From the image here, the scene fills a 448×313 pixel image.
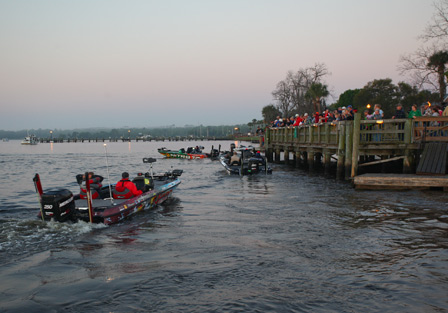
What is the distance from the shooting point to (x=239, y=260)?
26.8ft

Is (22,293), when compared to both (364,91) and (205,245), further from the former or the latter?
(364,91)

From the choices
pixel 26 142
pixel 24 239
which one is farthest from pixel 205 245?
pixel 26 142

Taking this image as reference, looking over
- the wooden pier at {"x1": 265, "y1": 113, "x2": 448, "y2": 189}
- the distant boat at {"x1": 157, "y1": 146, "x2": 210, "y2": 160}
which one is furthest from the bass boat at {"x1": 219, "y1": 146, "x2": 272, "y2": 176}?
the distant boat at {"x1": 157, "y1": 146, "x2": 210, "y2": 160}

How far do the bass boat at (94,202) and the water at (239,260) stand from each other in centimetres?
33

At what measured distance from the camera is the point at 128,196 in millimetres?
12828

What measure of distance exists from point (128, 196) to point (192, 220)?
2.39m

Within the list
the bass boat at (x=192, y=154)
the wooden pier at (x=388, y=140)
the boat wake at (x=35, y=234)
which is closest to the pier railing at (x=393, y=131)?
the wooden pier at (x=388, y=140)

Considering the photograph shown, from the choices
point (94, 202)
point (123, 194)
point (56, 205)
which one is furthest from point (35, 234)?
point (123, 194)

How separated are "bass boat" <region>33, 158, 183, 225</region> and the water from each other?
331 millimetres

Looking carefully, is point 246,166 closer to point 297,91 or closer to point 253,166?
point 253,166

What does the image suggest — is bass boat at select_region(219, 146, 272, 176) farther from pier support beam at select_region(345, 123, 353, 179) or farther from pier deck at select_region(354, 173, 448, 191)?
pier deck at select_region(354, 173, 448, 191)

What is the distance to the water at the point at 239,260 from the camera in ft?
20.4

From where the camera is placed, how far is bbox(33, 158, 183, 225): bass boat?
33.7ft

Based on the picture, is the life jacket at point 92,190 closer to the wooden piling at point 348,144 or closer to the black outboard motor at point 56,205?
the black outboard motor at point 56,205
